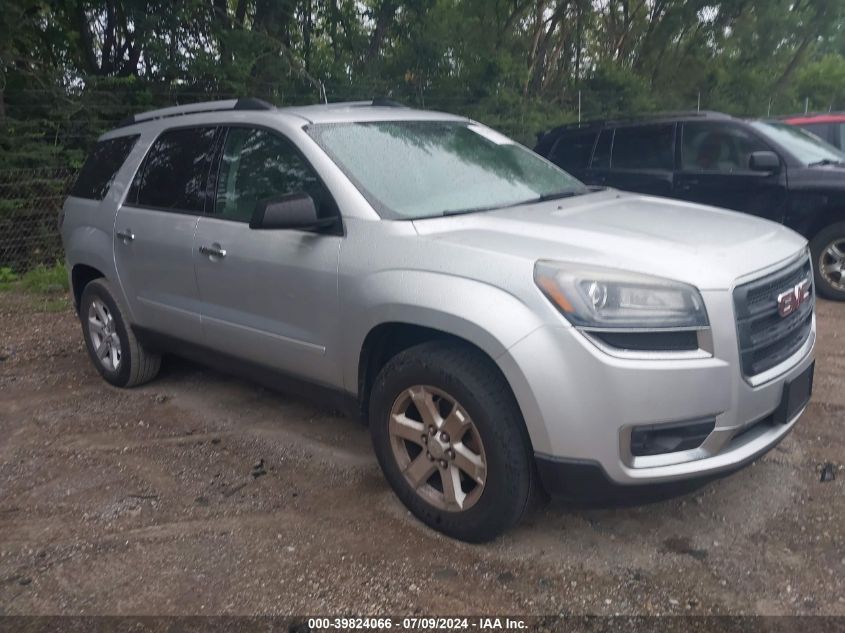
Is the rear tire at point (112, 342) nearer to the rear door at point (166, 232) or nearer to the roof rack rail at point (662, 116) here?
the rear door at point (166, 232)

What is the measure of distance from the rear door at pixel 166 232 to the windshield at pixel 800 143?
17.5 feet

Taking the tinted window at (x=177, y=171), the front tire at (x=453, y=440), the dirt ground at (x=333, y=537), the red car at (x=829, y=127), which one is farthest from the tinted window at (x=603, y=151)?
the front tire at (x=453, y=440)

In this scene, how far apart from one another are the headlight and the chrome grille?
0.66 ft

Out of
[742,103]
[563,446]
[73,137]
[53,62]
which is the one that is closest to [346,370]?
[563,446]

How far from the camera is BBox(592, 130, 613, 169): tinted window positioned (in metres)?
8.23

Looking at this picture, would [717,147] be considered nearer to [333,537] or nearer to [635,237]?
[635,237]

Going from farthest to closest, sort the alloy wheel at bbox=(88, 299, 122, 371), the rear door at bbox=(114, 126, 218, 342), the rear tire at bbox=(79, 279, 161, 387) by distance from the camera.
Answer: the alloy wheel at bbox=(88, 299, 122, 371) < the rear tire at bbox=(79, 279, 161, 387) < the rear door at bbox=(114, 126, 218, 342)

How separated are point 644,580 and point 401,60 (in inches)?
476

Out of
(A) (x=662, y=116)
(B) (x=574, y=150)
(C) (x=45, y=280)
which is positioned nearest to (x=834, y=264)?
(A) (x=662, y=116)

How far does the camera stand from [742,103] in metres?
Answer: 21.5

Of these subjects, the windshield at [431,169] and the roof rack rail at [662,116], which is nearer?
the windshield at [431,169]

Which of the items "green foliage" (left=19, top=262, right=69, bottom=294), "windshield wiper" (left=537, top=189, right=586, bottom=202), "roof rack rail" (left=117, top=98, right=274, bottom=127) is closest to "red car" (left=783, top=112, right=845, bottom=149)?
"windshield wiper" (left=537, top=189, right=586, bottom=202)

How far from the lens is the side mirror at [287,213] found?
3.44 m

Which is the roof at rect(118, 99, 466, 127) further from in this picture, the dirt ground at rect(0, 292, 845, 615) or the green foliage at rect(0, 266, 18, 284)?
the green foliage at rect(0, 266, 18, 284)
